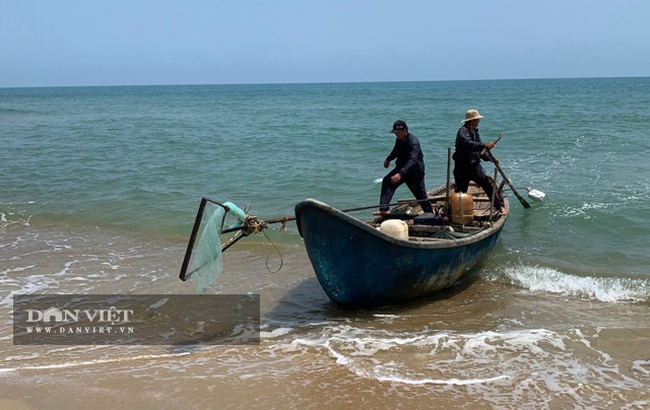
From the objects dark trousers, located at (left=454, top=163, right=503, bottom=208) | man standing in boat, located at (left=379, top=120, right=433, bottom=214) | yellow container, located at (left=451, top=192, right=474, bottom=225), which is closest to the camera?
man standing in boat, located at (left=379, top=120, right=433, bottom=214)

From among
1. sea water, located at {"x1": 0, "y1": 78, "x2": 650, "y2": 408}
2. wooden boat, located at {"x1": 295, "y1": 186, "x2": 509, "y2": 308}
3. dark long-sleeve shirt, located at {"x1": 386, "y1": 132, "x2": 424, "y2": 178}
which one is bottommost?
sea water, located at {"x1": 0, "y1": 78, "x2": 650, "y2": 408}

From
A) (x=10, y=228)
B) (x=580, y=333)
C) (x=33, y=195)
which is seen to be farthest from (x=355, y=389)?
(x=33, y=195)

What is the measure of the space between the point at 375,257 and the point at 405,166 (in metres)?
1.87

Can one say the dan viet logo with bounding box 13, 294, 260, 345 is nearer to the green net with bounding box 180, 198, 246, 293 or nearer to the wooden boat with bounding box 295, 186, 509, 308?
the green net with bounding box 180, 198, 246, 293

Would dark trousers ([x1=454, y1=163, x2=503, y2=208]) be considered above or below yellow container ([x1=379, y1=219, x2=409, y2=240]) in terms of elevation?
above

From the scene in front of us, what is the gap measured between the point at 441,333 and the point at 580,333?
1462 millimetres

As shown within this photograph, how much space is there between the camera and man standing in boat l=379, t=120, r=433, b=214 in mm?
7500

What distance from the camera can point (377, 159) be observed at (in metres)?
18.0

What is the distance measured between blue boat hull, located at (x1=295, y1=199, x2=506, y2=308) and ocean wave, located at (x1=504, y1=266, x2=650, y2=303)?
1.45m

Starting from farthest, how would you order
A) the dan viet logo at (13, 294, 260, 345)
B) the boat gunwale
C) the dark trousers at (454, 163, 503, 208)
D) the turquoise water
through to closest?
the turquoise water → the dark trousers at (454, 163, 503, 208) → the dan viet logo at (13, 294, 260, 345) → the boat gunwale

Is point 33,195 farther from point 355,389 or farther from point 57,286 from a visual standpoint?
point 355,389

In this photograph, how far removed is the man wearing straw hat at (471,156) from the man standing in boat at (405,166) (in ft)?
2.62

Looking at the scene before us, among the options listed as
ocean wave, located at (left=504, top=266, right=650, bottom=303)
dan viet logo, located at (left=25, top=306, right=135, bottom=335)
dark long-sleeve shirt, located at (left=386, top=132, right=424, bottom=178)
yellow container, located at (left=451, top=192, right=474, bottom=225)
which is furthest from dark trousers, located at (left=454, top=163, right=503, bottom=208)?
dan viet logo, located at (left=25, top=306, right=135, bottom=335)

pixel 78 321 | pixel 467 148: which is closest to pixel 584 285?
pixel 467 148
